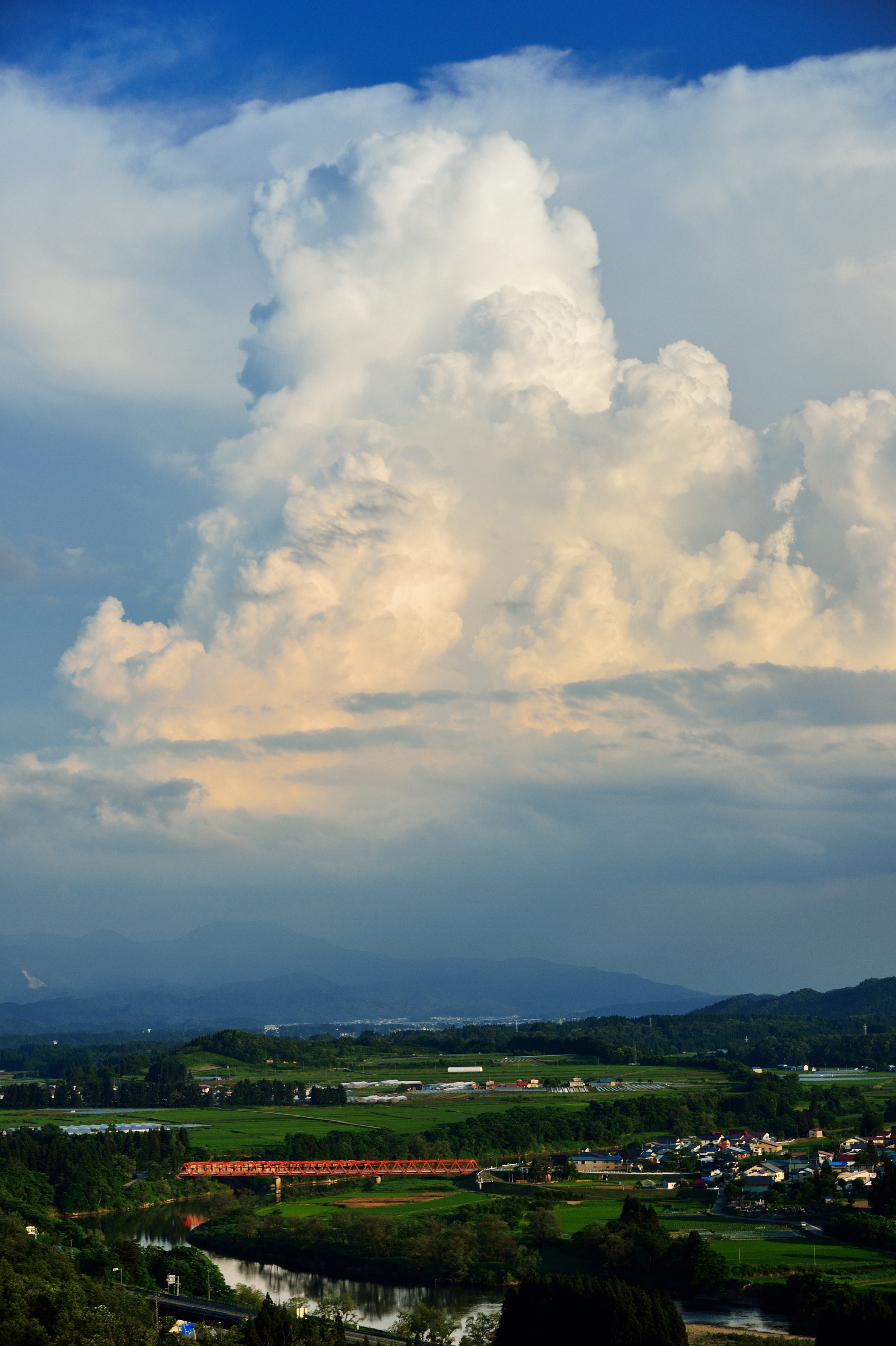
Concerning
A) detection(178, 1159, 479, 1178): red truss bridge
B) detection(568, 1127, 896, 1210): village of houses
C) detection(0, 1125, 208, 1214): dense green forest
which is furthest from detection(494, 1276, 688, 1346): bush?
detection(178, 1159, 479, 1178): red truss bridge

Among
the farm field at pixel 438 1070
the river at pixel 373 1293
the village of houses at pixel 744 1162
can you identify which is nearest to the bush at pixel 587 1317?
the river at pixel 373 1293

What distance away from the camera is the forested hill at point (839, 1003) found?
550 ft

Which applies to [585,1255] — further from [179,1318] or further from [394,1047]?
[394,1047]

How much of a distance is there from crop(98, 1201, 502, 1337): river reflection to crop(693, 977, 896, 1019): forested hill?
121m

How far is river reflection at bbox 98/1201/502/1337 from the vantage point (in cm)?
3756

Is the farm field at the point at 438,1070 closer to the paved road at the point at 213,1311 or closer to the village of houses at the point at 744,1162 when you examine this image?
the village of houses at the point at 744,1162

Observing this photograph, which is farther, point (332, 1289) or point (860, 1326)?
point (332, 1289)

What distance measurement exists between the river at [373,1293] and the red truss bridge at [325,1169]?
8126 millimetres

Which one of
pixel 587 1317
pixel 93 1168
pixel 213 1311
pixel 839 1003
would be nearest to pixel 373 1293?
pixel 213 1311

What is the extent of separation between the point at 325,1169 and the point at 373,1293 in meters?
20.4

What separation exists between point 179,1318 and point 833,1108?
53.2m

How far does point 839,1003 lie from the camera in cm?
17588

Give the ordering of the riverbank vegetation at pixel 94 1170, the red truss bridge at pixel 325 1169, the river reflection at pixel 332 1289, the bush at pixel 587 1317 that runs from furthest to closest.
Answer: the red truss bridge at pixel 325 1169, the riverbank vegetation at pixel 94 1170, the river reflection at pixel 332 1289, the bush at pixel 587 1317

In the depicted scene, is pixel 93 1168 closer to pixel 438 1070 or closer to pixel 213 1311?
pixel 213 1311
